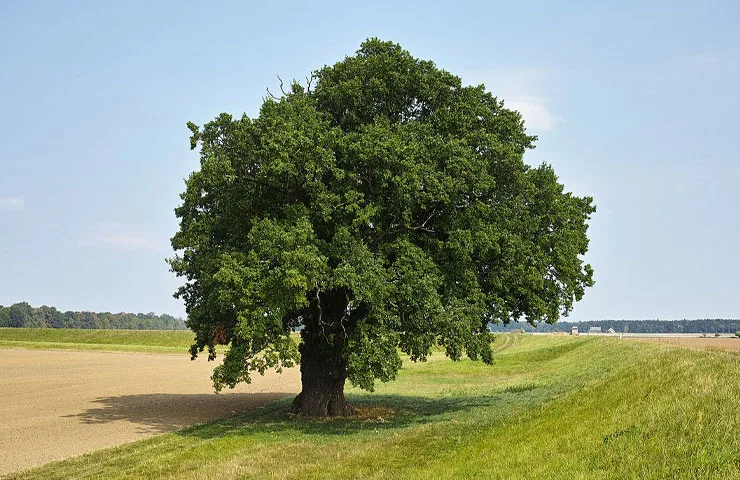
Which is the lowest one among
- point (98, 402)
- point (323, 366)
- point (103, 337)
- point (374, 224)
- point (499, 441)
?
point (103, 337)

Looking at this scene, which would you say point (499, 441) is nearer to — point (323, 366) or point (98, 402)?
point (323, 366)

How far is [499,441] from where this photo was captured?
19.5 meters

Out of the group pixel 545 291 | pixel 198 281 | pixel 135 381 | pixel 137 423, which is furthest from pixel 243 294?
pixel 135 381

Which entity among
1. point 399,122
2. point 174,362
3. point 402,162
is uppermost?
point 399,122

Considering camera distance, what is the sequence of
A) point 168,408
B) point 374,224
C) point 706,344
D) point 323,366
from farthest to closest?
point 706,344 < point 168,408 < point 323,366 < point 374,224

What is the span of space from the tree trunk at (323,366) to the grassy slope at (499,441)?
156 centimetres

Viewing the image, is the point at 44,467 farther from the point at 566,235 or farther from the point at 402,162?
the point at 566,235

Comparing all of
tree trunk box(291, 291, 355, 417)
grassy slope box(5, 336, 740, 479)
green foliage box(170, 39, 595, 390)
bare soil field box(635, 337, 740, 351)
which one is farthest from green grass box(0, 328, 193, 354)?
grassy slope box(5, 336, 740, 479)

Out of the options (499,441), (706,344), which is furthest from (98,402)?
(706,344)

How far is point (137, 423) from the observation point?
31.4m

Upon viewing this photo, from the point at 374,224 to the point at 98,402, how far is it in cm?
2398

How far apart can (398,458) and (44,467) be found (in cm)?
1190

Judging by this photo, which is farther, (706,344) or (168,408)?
(706,344)

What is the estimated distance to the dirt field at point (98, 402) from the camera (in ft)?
86.7
